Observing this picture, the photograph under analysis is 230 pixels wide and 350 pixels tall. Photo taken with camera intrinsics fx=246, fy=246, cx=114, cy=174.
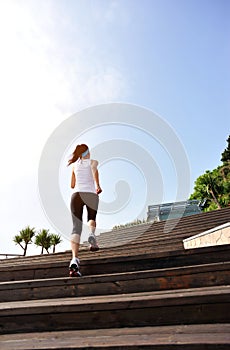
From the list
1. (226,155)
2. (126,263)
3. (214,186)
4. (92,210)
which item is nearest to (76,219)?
(92,210)

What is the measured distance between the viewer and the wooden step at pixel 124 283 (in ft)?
6.77

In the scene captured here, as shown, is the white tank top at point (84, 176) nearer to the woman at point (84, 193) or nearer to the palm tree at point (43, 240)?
the woman at point (84, 193)

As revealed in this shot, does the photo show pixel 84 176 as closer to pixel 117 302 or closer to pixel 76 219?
pixel 76 219

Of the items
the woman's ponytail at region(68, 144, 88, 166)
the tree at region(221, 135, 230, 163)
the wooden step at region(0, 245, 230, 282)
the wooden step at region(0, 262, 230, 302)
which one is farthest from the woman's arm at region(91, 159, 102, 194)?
the tree at region(221, 135, 230, 163)

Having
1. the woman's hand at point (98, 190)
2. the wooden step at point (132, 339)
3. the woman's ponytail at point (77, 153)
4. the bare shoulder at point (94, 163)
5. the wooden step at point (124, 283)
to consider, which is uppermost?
the woman's ponytail at point (77, 153)

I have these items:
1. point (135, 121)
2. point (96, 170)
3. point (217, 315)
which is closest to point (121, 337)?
point (217, 315)

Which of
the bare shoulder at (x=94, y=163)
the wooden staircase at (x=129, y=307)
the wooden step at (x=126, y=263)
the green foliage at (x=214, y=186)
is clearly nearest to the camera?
the wooden staircase at (x=129, y=307)

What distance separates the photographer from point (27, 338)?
1.74m

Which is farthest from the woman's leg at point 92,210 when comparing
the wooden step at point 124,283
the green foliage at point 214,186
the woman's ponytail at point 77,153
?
the green foliage at point 214,186

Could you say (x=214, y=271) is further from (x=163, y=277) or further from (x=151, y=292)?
(x=151, y=292)

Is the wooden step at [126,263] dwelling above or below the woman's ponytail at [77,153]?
below

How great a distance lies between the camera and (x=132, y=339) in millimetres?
1519

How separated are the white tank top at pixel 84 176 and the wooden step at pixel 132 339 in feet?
5.36

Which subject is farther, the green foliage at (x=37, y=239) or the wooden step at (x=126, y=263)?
the green foliage at (x=37, y=239)
